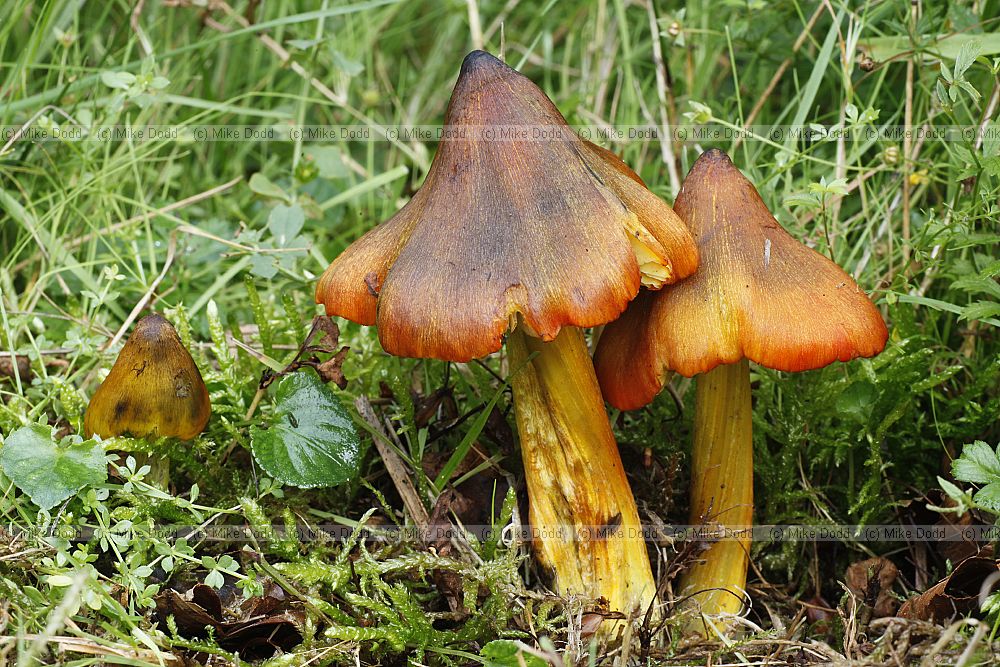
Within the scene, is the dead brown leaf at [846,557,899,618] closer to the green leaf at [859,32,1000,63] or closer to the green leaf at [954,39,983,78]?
the green leaf at [954,39,983,78]

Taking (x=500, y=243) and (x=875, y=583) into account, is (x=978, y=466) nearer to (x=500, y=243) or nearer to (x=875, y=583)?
(x=875, y=583)

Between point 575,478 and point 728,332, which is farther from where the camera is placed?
point 575,478

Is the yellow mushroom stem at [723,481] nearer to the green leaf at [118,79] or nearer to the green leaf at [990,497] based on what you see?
the green leaf at [990,497]

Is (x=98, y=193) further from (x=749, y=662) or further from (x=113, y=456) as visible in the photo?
(x=749, y=662)

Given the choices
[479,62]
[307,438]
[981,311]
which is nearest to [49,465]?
[307,438]

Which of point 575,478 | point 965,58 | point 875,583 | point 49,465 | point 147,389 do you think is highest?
point 965,58

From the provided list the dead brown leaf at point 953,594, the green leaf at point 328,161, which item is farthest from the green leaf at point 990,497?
Answer: the green leaf at point 328,161

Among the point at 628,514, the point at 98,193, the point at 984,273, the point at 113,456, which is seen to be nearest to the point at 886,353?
the point at 984,273

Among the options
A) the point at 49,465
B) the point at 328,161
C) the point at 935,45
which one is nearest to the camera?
the point at 49,465
